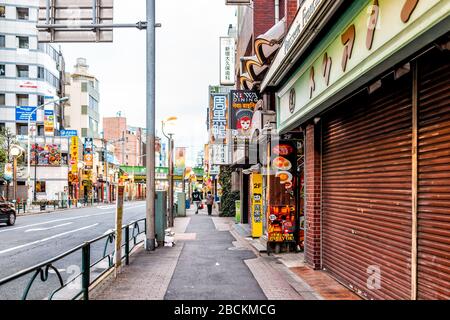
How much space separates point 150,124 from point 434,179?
32.3 feet

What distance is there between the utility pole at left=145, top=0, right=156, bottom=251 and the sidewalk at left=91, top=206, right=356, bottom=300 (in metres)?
0.67

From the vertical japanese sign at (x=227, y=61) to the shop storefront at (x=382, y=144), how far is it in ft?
53.9

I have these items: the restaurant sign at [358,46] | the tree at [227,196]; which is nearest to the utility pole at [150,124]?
the restaurant sign at [358,46]

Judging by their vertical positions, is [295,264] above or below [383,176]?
below

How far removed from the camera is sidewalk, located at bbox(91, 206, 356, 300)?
25.6ft

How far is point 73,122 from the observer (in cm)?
7800

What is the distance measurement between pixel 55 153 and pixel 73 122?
1841cm

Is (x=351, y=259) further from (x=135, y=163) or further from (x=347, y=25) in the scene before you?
(x=135, y=163)

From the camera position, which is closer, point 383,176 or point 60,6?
point 383,176

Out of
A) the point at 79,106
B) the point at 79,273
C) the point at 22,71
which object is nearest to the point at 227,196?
the point at 79,273

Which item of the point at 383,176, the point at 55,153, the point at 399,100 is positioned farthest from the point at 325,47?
the point at 55,153

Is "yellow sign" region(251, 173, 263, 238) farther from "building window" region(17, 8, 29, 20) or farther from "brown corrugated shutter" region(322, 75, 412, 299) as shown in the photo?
"building window" region(17, 8, 29, 20)

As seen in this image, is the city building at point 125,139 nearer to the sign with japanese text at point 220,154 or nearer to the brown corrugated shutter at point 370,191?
the sign with japanese text at point 220,154

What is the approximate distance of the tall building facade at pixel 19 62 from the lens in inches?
2367
